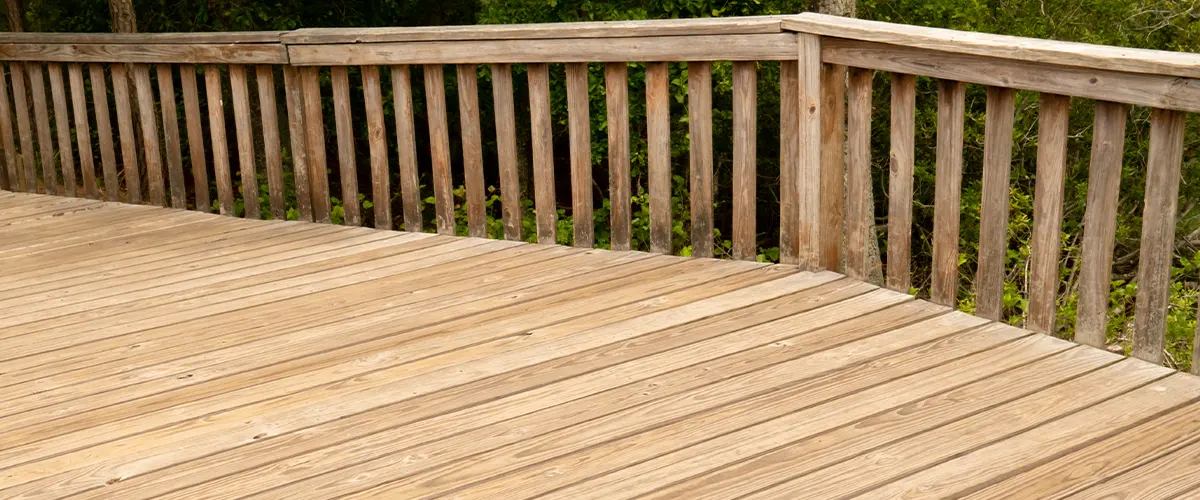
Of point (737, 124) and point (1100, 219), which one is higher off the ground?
point (737, 124)

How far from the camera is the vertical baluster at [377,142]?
4605mm

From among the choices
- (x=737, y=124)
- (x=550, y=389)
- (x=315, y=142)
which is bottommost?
(x=550, y=389)

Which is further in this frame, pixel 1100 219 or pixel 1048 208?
pixel 1048 208

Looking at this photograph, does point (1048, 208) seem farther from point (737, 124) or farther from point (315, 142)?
point (315, 142)

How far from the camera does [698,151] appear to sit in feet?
13.4

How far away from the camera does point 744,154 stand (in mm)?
4051

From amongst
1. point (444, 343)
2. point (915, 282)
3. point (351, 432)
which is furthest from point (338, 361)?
point (915, 282)

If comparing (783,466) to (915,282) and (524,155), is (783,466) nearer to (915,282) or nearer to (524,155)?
(915,282)

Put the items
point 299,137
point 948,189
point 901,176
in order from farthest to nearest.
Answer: point 299,137 → point 901,176 → point 948,189

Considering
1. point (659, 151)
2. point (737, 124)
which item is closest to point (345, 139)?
point (659, 151)

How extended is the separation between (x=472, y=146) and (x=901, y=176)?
158cm

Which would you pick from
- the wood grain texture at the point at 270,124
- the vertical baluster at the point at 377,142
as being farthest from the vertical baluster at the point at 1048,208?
the wood grain texture at the point at 270,124

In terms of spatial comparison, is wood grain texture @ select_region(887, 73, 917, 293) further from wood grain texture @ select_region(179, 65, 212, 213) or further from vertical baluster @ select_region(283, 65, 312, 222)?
wood grain texture @ select_region(179, 65, 212, 213)

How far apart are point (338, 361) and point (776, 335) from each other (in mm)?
1168
